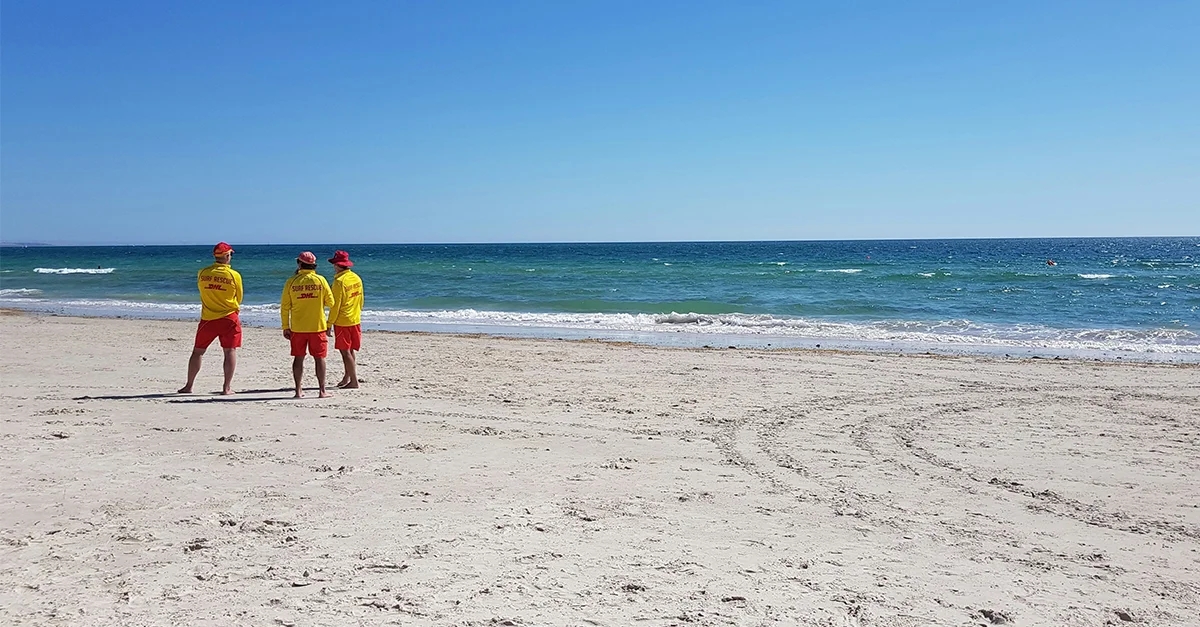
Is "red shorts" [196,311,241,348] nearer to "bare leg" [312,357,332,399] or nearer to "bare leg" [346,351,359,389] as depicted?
"bare leg" [312,357,332,399]

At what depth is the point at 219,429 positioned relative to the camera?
6543 mm

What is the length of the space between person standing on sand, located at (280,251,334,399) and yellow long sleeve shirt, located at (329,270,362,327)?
0.25 meters

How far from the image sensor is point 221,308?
789cm

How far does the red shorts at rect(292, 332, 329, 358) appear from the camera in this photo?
26.1ft

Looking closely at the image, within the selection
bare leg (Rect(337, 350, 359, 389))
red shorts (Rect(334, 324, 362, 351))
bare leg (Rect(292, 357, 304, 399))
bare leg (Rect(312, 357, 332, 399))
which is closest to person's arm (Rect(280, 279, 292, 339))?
bare leg (Rect(292, 357, 304, 399))

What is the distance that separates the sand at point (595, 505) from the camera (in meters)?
3.48

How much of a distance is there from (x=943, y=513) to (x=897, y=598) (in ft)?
4.50

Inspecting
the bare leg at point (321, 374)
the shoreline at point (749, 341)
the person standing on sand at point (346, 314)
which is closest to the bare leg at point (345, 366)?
the person standing on sand at point (346, 314)

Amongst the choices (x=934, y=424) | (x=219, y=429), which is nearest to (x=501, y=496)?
(x=219, y=429)

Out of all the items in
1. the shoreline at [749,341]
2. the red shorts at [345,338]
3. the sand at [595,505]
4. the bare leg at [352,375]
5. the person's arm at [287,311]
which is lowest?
the shoreline at [749,341]

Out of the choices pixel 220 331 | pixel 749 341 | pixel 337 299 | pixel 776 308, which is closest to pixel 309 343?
pixel 337 299

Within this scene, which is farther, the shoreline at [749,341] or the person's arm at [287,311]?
the shoreline at [749,341]

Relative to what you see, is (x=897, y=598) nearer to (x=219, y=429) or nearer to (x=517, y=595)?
(x=517, y=595)

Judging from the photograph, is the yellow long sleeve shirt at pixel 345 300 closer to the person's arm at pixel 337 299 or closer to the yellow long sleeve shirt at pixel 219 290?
the person's arm at pixel 337 299
